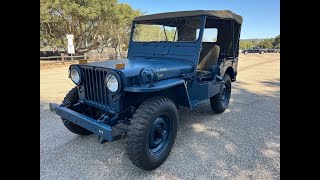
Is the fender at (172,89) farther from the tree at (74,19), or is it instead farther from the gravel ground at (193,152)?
the tree at (74,19)

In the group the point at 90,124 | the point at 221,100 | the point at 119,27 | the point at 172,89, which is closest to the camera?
the point at 90,124

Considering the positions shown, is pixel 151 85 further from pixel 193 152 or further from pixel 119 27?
pixel 119 27

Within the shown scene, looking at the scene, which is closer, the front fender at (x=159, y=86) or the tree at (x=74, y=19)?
the front fender at (x=159, y=86)

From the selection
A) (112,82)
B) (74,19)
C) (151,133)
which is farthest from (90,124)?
(74,19)

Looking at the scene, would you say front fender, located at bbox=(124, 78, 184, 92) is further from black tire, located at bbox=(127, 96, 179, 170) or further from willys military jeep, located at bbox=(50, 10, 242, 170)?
black tire, located at bbox=(127, 96, 179, 170)

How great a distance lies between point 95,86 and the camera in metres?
3.15

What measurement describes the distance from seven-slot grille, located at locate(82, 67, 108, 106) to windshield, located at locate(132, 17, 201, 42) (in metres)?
1.57

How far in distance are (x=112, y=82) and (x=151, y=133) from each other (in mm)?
770

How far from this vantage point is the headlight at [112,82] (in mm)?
2731

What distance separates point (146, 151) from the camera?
272 cm

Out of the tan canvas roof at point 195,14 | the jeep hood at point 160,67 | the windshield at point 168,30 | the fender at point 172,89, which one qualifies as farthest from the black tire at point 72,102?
the tan canvas roof at point 195,14
